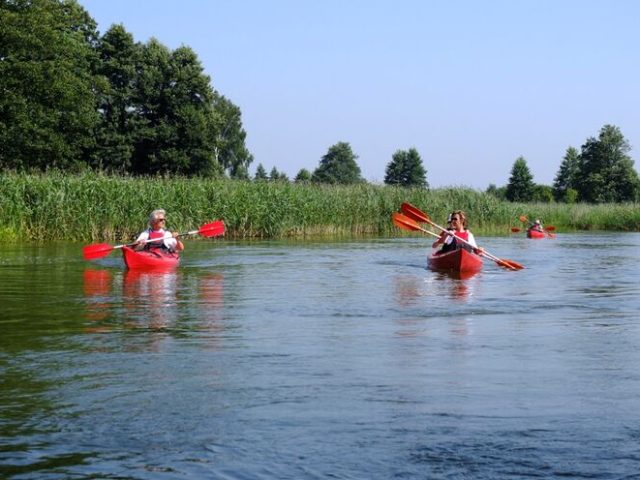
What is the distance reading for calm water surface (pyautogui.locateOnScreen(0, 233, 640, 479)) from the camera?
5035mm

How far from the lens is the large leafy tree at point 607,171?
7956 cm

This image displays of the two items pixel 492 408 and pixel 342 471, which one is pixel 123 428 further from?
pixel 492 408

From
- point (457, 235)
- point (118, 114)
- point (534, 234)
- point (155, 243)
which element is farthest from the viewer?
point (118, 114)

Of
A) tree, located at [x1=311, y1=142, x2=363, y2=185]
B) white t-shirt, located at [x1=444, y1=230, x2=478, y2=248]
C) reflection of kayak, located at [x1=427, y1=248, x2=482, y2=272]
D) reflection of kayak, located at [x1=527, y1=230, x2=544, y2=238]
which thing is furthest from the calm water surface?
tree, located at [x1=311, y1=142, x2=363, y2=185]

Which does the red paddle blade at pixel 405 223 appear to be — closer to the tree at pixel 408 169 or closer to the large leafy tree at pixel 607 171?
the large leafy tree at pixel 607 171

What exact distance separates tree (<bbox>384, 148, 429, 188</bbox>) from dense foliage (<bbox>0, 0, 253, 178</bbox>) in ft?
136

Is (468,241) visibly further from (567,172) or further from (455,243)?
(567,172)

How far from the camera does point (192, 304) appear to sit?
39.9ft

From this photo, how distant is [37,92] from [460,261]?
3051 centimetres

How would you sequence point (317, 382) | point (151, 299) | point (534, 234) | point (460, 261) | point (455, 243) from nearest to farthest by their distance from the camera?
point (317, 382), point (151, 299), point (460, 261), point (455, 243), point (534, 234)

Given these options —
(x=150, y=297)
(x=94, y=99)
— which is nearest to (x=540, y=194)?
(x=94, y=99)

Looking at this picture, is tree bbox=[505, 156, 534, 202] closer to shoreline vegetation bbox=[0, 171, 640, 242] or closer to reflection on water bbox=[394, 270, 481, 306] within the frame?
shoreline vegetation bbox=[0, 171, 640, 242]

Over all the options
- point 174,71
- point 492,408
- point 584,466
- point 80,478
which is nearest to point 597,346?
point 492,408

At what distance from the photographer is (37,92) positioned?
4359cm
